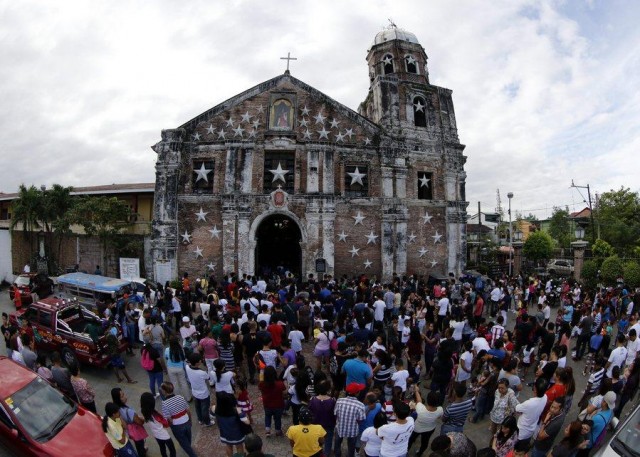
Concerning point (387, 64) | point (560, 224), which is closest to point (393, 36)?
point (387, 64)

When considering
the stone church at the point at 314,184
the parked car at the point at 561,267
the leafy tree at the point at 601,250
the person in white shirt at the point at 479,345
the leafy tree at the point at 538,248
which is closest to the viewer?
the person in white shirt at the point at 479,345

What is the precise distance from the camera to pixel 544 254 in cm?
3106

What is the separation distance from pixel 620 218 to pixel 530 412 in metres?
35.6

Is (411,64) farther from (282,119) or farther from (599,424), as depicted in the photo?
(599,424)

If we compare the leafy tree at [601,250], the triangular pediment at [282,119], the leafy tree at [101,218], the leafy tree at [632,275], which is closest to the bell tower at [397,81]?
the triangular pediment at [282,119]

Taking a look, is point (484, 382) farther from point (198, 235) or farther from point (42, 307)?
point (198, 235)

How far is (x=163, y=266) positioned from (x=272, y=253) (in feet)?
20.1

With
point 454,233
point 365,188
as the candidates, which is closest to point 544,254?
point 454,233

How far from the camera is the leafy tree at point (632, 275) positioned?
18.3 m

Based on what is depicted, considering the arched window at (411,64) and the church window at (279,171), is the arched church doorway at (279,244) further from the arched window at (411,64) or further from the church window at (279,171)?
the arched window at (411,64)

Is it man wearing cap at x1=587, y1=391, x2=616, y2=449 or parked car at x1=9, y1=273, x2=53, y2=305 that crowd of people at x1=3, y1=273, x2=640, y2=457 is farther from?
parked car at x1=9, y1=273, x2=53, y2=305

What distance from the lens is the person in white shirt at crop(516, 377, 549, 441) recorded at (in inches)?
224

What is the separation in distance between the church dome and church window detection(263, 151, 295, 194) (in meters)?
9.59

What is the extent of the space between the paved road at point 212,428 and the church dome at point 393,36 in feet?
62.1
